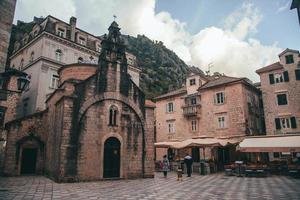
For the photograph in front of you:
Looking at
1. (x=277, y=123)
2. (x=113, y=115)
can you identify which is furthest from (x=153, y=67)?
(x=113, y=115)

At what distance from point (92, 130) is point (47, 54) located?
18431 millimetres

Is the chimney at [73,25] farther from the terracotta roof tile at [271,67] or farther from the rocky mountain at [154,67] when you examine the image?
the rocky mountain at [154,67]

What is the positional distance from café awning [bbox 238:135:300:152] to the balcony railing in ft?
33.8

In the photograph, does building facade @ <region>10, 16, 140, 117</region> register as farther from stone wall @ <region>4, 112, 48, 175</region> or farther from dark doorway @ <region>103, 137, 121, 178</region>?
dark doorway @ <region>103, 137, 121, 178</region>

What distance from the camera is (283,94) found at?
29094 mm

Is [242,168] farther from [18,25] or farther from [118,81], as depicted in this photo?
[18,25]

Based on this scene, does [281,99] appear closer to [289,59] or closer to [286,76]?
[286,76]

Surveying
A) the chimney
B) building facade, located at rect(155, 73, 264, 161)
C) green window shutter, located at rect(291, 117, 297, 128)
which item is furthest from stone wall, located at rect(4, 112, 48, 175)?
green window shutter, located at rect(291, 117, 297, 128)

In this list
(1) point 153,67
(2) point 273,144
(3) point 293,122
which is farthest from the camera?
(1) point 153,67

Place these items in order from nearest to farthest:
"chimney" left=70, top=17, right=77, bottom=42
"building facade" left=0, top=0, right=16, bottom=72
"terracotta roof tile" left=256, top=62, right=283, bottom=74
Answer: "building facade" left=0, top=0, right=16, bottom=72 < "terracotta roof tile" left=256, top=62, right=283, bottom=74 < "chimney" left=70, top=17, right=77, bottom=42

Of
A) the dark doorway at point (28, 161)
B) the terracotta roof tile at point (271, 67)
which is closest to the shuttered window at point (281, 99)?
the terracotta roof tile at point (271, 67)

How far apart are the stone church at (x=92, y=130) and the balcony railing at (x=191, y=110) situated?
13.7 metres

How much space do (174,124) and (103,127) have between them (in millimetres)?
19169

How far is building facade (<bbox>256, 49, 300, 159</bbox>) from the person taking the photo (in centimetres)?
2816
